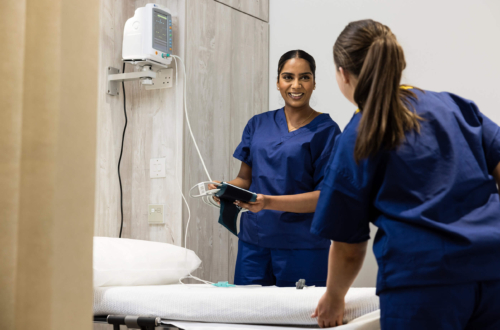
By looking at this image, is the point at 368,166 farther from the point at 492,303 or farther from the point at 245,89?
the point at 245,89

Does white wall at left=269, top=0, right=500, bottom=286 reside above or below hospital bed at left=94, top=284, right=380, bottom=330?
above

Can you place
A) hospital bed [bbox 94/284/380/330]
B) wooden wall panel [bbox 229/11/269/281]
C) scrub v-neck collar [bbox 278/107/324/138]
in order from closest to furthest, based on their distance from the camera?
hospital bed [bbox 94/284/380/330] → scrub v-neck collar [bbox 278/107/324/138] → wooden wall panel [bbox 229/11/269/281]

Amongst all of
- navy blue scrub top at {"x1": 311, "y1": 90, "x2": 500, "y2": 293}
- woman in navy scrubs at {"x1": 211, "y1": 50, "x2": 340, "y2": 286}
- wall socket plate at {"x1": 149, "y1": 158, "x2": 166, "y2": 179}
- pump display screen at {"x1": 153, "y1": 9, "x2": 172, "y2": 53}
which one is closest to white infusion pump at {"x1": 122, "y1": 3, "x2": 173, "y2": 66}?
pump display screen at {"x1": 153, "y1": 9, "x2": 172, "y2": 53}

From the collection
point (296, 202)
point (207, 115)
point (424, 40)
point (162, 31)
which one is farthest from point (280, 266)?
point (424, 40)

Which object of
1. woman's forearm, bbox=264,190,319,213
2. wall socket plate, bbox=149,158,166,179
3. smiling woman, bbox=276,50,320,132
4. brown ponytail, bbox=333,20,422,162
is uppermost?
smiling woman, bbox=276,50,320,132

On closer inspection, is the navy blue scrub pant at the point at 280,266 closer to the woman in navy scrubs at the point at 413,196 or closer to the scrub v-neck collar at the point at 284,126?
the scrub v-neck collar at the point at 284,126

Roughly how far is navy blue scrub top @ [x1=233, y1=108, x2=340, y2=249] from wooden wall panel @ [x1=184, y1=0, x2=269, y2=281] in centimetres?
47

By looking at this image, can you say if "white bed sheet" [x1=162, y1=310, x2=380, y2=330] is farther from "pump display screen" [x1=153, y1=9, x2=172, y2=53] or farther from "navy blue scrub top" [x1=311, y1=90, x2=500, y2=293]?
"pump display screen" [x1=153, y1=9, x2=172, y2=53]

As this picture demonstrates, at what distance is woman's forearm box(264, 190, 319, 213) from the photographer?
1864 millimetres

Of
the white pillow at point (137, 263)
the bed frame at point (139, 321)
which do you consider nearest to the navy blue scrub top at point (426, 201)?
the bed frame at point (139, 321)

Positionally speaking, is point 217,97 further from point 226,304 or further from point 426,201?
point 426,201

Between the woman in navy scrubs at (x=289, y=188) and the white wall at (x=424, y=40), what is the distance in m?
0.50

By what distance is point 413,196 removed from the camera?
3.28 ft

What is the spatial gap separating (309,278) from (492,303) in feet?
3.29
